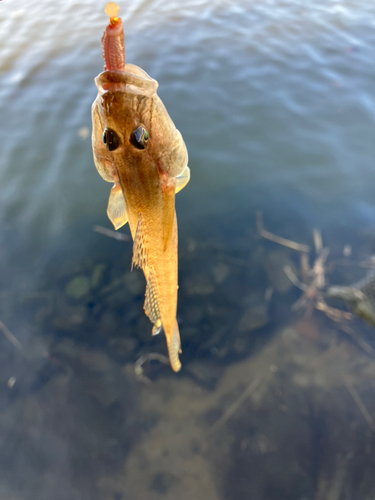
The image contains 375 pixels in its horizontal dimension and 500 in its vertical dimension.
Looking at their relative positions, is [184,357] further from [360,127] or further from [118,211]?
[360,127]

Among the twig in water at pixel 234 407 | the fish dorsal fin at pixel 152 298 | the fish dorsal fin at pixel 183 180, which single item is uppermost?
the fish dorsal fin at pixel 183 180

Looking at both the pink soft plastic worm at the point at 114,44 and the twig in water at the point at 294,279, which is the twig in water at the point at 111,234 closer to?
the twig in water at the point at 294,279

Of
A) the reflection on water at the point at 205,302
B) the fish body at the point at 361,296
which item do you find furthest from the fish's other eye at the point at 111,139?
the fish body at the point at 361,296

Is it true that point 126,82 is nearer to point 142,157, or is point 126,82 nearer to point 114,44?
point 114,44

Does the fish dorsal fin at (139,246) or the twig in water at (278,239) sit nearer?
the fish dorsal fin at (139,246)

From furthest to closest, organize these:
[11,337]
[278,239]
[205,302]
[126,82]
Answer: [278,239] → [205,302] → [11,337] → [126,82]

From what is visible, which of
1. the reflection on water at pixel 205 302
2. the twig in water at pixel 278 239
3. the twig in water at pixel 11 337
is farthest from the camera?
the twig in water at pixel 278 239

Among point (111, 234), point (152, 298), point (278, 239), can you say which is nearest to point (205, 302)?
point (278, 239)
